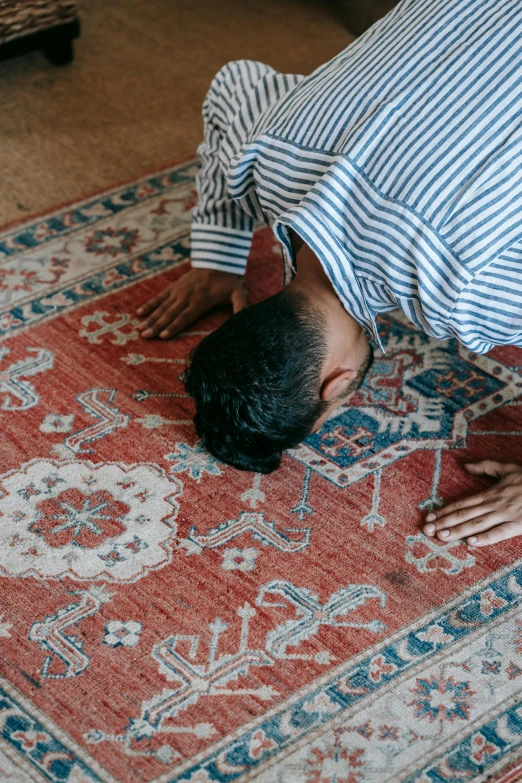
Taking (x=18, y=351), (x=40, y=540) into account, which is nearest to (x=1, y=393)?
(x=18, y=351)

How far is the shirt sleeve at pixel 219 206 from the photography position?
168cm

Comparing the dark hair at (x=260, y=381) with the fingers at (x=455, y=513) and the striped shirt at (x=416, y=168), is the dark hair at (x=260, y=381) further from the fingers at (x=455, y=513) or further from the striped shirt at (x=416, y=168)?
the fingers at (x=455, y=513)

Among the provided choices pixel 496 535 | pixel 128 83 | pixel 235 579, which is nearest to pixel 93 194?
pixel 128 83

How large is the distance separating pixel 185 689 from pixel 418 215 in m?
0.68

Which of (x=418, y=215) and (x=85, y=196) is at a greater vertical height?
(x=418, y=215)

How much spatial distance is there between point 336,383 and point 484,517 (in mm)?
289

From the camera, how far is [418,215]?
128 centimetres

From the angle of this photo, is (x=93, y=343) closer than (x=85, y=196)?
Yes

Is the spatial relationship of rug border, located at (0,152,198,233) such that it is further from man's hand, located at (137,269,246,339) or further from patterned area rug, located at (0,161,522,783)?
man's hand, located at (137,269,246,339)

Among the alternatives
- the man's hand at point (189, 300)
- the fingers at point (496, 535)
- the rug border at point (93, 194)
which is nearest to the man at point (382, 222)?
the fingers at point (496, 535)

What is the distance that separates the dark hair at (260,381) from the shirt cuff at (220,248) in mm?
338

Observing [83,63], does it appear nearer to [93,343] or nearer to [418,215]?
[93,343]

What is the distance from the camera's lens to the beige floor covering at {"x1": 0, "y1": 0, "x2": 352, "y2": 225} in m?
2.18

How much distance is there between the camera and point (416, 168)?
129 centimetres
